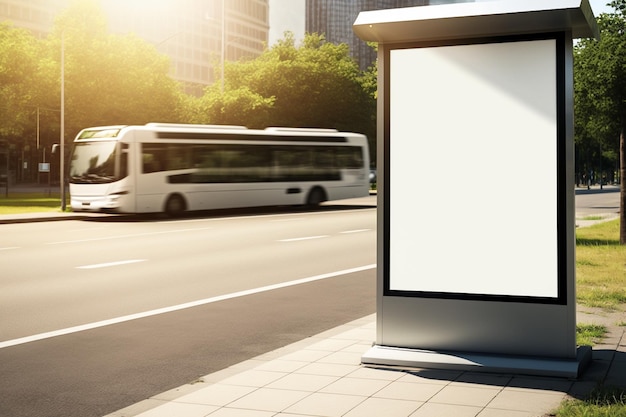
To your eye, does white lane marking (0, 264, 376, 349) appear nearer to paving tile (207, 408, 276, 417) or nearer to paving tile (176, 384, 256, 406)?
paving tile (176, 384, 256, 406)

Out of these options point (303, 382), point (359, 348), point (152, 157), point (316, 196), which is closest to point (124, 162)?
point (152, 157)

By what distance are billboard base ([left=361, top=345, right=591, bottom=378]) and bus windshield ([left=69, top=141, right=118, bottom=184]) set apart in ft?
74.8

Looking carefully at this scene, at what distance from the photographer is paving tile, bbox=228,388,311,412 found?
5.35 meters

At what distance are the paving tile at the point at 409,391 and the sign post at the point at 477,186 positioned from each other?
527mm

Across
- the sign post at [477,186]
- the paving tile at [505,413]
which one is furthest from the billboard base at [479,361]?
the paving tile at [505,413]

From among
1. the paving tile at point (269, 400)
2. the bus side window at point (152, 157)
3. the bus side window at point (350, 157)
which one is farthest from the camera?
the bus side window at point (350, 157)

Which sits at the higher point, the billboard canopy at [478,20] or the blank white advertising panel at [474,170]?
the billboard canopy at [478,20]

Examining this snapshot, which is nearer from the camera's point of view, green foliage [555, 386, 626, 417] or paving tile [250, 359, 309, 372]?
green foliage [555, 386, 626, 417]

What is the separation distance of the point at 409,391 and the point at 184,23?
10127cm

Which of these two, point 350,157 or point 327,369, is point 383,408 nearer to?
point 327,369

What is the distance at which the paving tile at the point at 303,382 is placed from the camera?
19.2ft

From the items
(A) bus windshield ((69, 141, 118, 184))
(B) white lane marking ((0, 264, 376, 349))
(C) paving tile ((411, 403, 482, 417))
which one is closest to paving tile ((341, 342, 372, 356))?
(C) paving tile ((411, 403, 482, 417))

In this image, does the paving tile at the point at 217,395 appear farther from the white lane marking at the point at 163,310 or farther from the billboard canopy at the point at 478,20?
the white lane marking at the point at 163,310

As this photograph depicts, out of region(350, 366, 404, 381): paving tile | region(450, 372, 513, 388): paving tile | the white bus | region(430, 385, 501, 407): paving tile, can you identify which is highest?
the white bus
